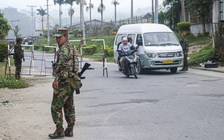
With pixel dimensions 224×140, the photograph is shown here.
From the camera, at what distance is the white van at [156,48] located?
21.0 metres

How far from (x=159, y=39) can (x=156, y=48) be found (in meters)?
0.81

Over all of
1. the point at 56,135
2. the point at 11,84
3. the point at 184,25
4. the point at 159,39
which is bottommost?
the point at 56,135

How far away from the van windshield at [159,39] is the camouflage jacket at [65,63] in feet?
44.5

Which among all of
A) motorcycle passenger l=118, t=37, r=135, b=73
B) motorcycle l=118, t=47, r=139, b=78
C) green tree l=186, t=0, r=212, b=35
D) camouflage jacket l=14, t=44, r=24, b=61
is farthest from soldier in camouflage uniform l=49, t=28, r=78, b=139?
green tree l=186, t=0, r=212, b=35

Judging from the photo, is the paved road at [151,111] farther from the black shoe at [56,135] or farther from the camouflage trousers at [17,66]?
the camouflage trousers at [17,66]

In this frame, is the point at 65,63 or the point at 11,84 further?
the point at 11,84

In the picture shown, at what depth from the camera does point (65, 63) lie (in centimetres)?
824

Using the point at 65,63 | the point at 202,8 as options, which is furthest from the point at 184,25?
the point at 65,63

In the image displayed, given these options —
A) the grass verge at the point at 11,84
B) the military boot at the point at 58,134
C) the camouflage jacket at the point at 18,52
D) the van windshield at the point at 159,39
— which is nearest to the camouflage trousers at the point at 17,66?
the camouflage jacket at the point at 18,52

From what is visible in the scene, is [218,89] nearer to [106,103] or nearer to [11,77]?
[106,103]

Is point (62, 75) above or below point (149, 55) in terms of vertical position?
below

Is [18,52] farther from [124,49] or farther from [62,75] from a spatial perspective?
[62,75]

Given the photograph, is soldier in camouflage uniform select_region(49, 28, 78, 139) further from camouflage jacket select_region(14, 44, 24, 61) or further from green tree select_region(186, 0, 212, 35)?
green tree select_region(186, 0, 212, 35)

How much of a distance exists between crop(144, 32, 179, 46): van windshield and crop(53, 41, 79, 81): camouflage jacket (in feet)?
44.5
